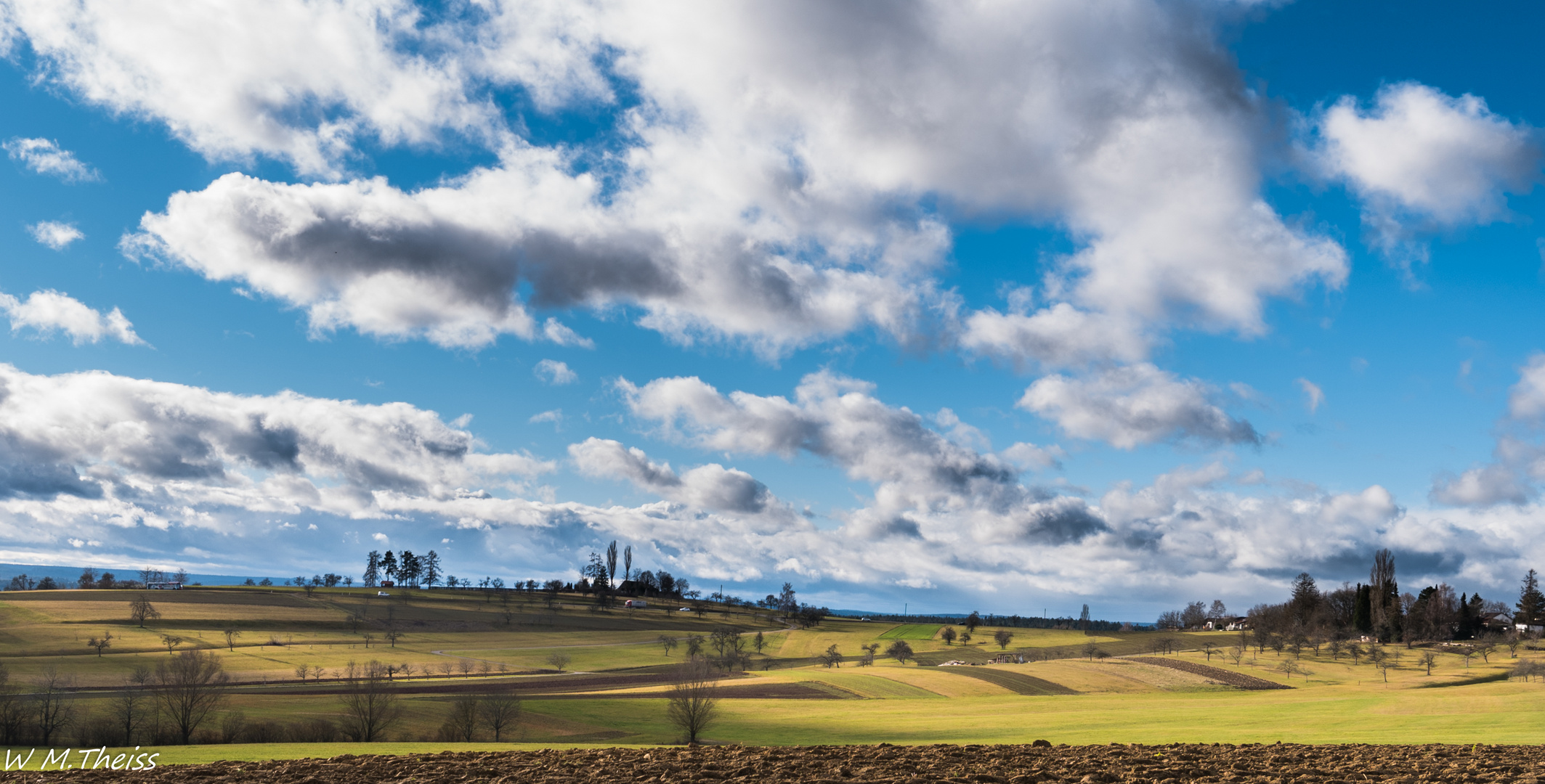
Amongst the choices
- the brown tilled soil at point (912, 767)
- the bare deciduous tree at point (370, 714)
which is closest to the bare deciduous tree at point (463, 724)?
the bare deciduous tree at point (370, 714)

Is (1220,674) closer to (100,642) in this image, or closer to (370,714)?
(370,714)

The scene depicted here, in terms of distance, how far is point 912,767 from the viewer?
27.8 m

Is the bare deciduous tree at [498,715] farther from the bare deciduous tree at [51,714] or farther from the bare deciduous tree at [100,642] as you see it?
the bare deciduous tree at [100,642]


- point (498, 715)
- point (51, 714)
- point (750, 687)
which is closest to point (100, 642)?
point (51, 714)

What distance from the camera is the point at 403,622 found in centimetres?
19050

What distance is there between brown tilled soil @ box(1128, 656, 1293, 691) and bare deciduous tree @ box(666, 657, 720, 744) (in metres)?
71.0

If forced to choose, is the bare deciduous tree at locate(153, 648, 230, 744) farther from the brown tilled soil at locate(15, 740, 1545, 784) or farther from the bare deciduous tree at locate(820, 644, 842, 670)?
the bare deciduous tree at locate(820, 644, 842, 670)

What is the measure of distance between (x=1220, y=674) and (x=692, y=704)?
80.8 metres

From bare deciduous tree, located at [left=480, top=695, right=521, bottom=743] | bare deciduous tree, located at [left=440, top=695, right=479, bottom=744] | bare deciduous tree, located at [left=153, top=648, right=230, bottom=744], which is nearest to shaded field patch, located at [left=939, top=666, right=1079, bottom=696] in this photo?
bare deciduous tree, located at [left=480, top=695, right=521, bottom=743]

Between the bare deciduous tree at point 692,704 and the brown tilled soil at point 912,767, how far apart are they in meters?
33.0

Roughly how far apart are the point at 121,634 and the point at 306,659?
131 feet

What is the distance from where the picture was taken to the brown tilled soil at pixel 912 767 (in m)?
25.6

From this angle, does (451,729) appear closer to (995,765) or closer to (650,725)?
(650,725)

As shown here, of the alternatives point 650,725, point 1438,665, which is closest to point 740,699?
point 650,725
